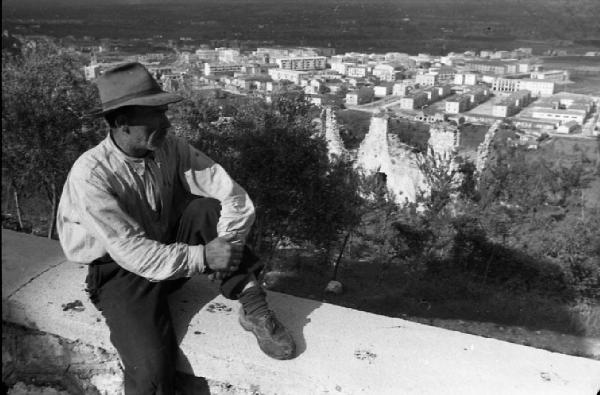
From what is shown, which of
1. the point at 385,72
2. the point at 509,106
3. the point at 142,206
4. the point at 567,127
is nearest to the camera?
the point at 142,206

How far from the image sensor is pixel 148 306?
2.68 metres

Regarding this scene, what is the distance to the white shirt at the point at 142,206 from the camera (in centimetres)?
256

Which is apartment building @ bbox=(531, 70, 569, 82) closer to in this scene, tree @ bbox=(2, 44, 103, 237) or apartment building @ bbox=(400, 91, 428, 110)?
apartment building @ bbox=(400, 91, 428, 110)

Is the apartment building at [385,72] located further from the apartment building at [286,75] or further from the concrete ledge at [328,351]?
the concrete ledge at [328,351]

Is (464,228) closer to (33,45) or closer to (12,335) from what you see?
Answer: (33,45)

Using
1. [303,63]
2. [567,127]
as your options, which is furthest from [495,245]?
[303,63]

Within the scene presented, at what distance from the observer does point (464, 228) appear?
12133 mm

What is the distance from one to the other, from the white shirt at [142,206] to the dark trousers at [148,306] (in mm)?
95

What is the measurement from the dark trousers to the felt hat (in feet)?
1.99

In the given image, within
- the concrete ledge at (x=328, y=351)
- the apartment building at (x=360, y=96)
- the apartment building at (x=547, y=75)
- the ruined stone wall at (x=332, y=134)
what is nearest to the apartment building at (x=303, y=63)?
the apartment building at (x=360, y=96)

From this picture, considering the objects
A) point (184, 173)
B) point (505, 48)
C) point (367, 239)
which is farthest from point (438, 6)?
point (184, 173)

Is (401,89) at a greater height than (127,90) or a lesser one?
lesser

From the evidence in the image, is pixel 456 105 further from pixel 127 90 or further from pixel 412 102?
pixel 127 90

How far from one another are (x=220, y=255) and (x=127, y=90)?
2.97 ft
